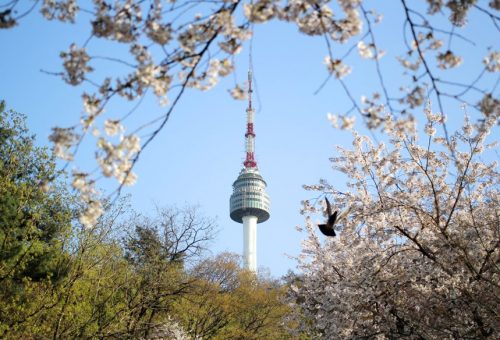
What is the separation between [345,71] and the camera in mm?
3238

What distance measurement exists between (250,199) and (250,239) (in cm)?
839

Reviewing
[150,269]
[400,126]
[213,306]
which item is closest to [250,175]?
[213,306]

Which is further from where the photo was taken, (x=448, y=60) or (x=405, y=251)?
(x=405, y=251)

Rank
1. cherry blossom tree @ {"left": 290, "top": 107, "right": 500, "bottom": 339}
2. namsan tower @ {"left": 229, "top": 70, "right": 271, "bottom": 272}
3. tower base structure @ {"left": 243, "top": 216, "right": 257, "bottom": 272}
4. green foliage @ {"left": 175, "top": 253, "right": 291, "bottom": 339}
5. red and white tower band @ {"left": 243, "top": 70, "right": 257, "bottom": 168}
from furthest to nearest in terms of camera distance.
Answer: red and white tower band @ {"left": 243, "top": 70, "right": 257, "bottom": 168}, namsan tower @ {"left": 229, "top": 70, "right": 271, "bottom": 272}, tower base structure @ {"left": 243, "top": 216, "right": 257, "bottom": 272}, green foliage @ {"left": 175, "top": 253, "right": 291, "bottom": 339}, cherry blossom tree @ {"left": 290, "top": 107, "right": 500, "bottom": 339}

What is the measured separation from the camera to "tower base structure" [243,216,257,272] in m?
103

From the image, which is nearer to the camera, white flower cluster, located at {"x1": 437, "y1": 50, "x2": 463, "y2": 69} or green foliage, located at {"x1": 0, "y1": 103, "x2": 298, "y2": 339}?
white flower cluster, located at {"x1": 437, "y1": 50, "x2": 463, "y2": 69}

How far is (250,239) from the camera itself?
103562mm

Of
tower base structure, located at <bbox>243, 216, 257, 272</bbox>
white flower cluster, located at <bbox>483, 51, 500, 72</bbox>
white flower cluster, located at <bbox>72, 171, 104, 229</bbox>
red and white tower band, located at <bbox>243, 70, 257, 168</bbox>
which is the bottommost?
white flower cluster, located at <bbox>72, 171, 104, 229</bbox>

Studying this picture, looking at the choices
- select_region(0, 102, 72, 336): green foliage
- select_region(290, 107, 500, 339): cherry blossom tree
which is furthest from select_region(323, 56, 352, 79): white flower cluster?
select_region(0, 102, 72, 336): green foliage

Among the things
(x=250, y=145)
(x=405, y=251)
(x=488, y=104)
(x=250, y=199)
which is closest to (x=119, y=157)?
(x=488, y=104)

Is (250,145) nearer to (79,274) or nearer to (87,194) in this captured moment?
(79,274)

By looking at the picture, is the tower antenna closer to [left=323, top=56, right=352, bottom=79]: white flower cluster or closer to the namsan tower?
the namsan tower

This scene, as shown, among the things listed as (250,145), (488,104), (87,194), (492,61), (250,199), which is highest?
(250,145)

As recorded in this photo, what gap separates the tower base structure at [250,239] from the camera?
338 feet
